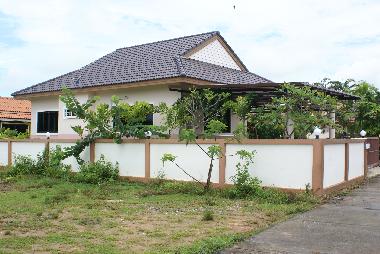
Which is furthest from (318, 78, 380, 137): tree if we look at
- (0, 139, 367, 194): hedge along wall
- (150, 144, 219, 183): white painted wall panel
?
(150, 144, 219, 183): white painted wall panel

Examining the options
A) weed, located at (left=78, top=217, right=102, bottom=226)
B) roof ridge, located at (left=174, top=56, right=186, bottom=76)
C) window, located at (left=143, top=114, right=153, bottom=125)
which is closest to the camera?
weed, located at (left=78, top=217, right=102, bottom=226)

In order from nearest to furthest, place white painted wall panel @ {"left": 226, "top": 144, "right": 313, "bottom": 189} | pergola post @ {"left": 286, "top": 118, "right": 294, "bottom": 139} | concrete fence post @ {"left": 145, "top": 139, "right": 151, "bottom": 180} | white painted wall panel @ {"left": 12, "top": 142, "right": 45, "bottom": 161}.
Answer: white painted wall panel @ {"left": 226, "top": 144, "right": 313, "bottom": 189} → pergola post @ {"left": 286, "top": 118, "right": 294, "bottom": 139} → concrete fence post @ {"left": 145, "top": 139, "right": 151, "bottom": 180} → white painted wall panel @ {"left": 12, "top": 142, "right": 45, "bottom": 161}

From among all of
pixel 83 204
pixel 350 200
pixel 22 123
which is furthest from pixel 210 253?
pixel 22 123

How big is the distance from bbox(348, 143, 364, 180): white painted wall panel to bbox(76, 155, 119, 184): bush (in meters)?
6.73

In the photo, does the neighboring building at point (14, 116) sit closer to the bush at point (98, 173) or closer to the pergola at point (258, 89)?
the pergola at point (258, 89)

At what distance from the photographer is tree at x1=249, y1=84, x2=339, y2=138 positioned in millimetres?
11484

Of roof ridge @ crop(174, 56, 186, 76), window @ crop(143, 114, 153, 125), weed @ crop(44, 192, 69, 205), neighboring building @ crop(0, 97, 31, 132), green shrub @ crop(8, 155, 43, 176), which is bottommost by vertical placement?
weed @ crop(44, 192, 69, 205)

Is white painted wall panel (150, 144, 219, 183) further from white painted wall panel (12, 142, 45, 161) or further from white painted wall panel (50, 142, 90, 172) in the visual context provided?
white painted wall panel (12, 142, 45, 161)

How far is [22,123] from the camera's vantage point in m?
31.9

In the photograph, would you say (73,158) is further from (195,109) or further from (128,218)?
(128,218)

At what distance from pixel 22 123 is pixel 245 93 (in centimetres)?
2093

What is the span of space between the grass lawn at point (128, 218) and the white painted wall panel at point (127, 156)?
1045 millimetres

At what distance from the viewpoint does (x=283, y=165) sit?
10.8 m

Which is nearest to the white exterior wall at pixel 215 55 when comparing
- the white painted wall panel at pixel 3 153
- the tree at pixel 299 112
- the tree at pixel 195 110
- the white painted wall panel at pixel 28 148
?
the tree at pixel 195 110
